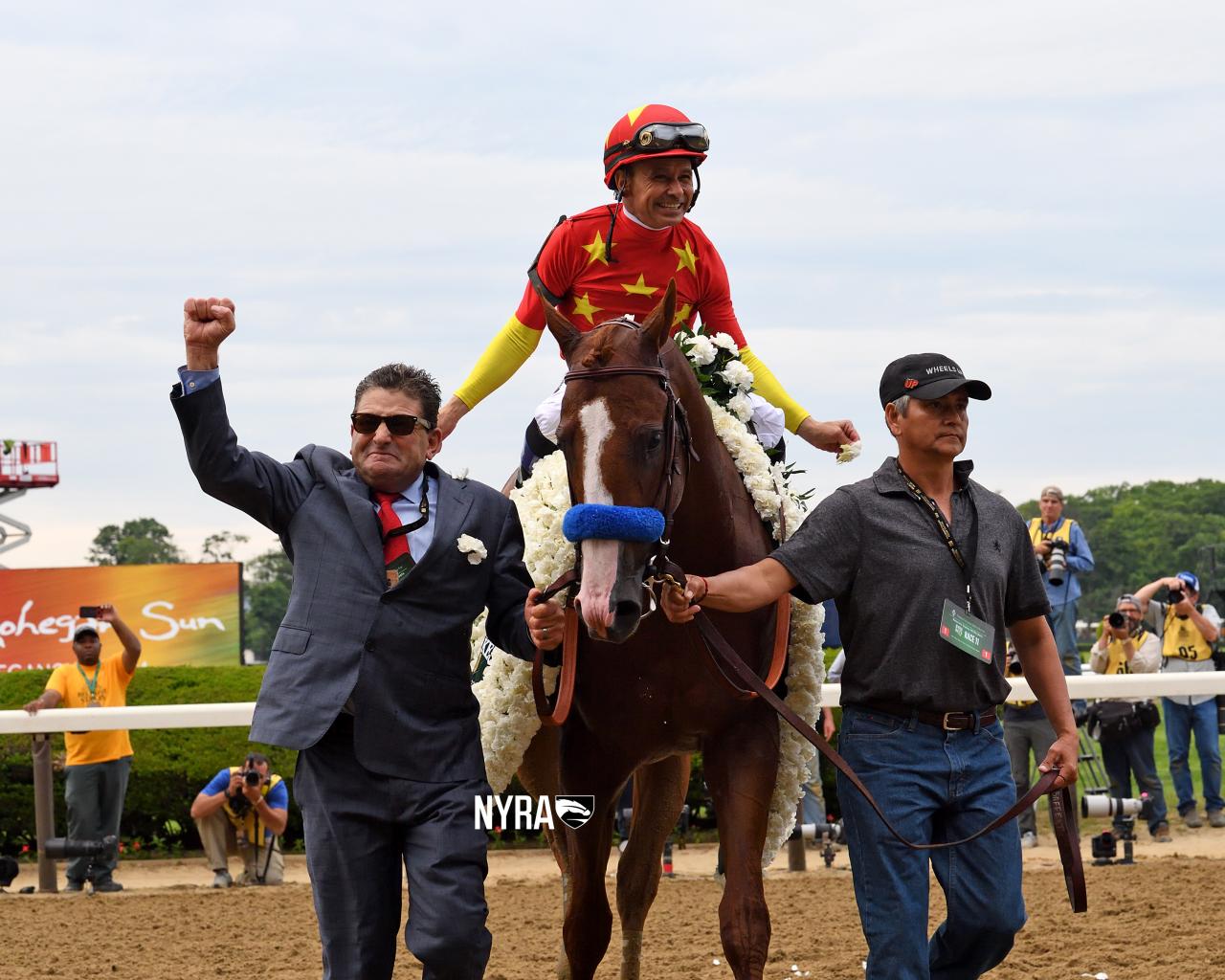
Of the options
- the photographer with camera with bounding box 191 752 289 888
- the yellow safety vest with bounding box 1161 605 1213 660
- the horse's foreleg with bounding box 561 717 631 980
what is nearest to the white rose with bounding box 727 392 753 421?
the horse's foreleg with bounding box 561 717 631 980

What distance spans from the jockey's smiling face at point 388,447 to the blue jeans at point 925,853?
1.33 meters

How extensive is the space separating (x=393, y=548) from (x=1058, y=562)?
8.04 m

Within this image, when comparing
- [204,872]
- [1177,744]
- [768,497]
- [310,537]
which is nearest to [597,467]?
[310,537]

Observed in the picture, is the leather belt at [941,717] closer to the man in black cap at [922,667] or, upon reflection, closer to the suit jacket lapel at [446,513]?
the man in black cap at [922,667]

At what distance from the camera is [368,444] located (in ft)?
12.2

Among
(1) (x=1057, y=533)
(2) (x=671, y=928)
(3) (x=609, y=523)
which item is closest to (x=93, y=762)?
(2) (x=671, y=928)

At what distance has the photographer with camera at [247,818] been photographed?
940 centimetres

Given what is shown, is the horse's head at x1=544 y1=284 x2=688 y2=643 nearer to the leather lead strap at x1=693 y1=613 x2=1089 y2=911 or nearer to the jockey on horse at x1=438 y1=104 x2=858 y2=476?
the leather lead strap at x1=693 y1=613 x2=1089 y2=911

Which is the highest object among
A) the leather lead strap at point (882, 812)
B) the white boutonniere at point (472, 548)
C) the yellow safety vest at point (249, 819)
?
the white boutonniere at point (472, 548)

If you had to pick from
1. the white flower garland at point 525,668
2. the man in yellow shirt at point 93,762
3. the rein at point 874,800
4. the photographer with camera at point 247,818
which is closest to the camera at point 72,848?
the man in yellow shirt at point 93,762

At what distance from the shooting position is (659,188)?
4727mm

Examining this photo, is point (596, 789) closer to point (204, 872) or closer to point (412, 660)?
point (412, 660)

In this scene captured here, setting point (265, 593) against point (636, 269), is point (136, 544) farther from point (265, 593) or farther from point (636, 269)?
point (636, 269)

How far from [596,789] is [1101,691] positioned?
490cm
